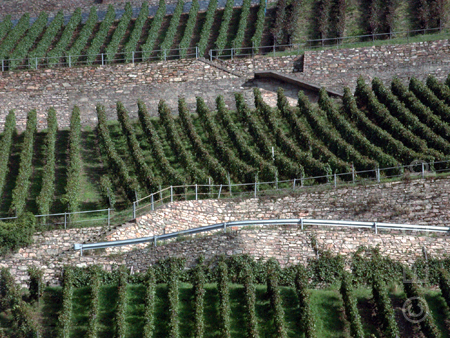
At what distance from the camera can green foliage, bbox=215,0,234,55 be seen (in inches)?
1720

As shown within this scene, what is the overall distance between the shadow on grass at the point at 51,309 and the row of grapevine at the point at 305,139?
1095 cm

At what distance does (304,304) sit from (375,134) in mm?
11395

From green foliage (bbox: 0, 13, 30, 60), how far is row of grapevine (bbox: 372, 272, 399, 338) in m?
25.6

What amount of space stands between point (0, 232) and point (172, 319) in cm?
700

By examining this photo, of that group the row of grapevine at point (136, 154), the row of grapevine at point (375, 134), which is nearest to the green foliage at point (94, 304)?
the row of grapevine at point (136, 154)

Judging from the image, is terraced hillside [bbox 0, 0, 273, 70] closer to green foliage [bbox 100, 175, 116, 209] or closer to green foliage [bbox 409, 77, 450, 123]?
green foliage [bbox 409, 77, 450, 123]

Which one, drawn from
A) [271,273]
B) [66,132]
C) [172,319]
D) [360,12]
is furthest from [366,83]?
[172,319]

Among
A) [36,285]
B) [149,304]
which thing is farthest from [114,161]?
[149,304]

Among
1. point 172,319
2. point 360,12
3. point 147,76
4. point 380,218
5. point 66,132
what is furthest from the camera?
point 360,12

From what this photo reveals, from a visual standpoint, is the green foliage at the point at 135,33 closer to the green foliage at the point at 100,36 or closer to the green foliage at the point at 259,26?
the green foliage at the point at 100,36

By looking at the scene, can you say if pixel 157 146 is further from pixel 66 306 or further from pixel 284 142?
pixel 66 306

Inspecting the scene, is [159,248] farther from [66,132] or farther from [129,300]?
[66,132]

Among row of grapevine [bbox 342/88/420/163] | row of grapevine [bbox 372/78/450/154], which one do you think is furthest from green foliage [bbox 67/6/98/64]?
row of grapevine [bbox 372/78/450/154]

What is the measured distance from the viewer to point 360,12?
4644cm
